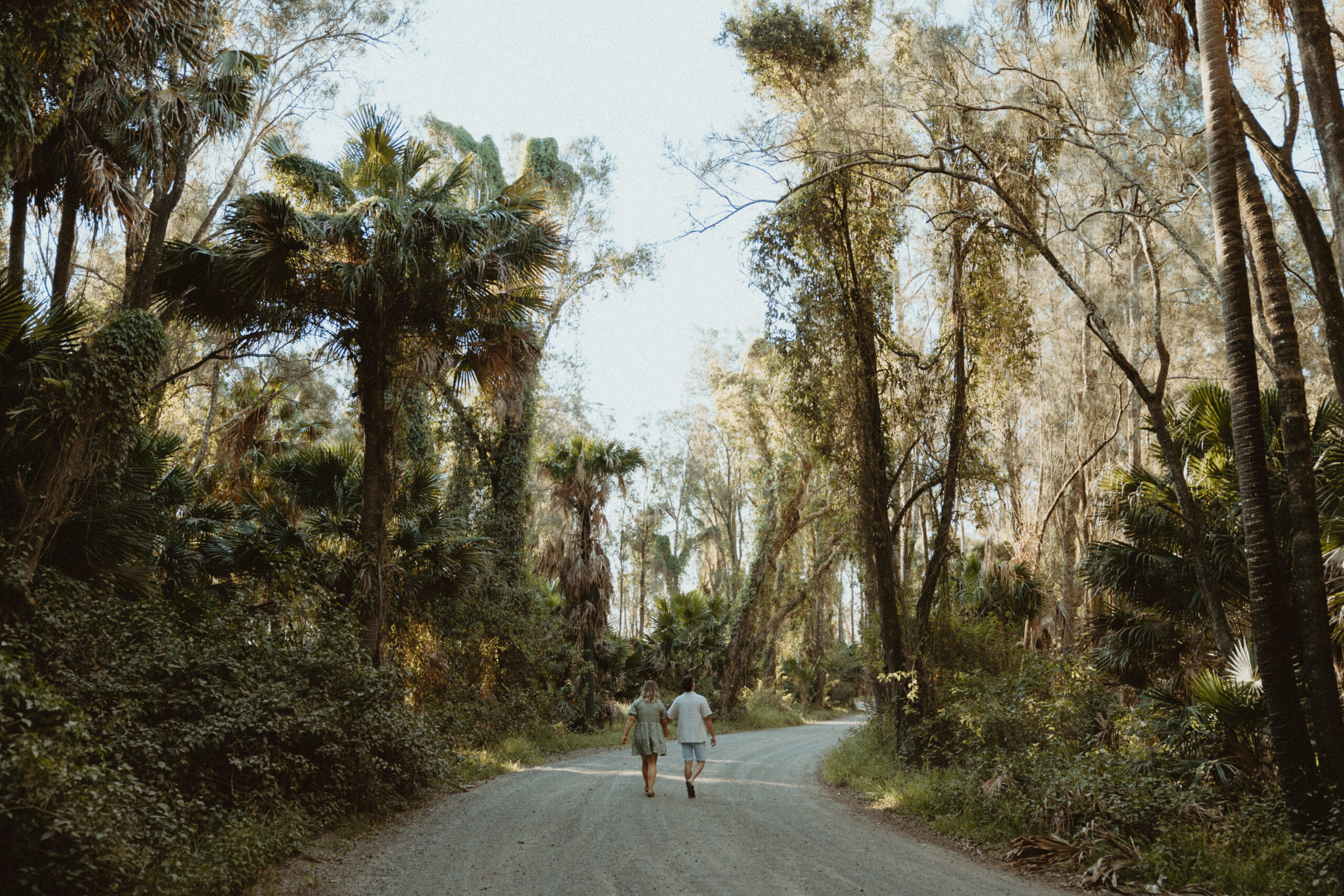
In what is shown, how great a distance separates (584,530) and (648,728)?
12.3 metres

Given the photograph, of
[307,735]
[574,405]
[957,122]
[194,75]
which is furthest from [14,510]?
[574,405]

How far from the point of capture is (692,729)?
1068cm

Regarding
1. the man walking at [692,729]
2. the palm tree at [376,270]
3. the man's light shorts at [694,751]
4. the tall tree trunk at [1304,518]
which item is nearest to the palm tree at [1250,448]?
the tall tree trunk at [1304,518]

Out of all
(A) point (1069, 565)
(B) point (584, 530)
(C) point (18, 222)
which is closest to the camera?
(C) point (18, 222)

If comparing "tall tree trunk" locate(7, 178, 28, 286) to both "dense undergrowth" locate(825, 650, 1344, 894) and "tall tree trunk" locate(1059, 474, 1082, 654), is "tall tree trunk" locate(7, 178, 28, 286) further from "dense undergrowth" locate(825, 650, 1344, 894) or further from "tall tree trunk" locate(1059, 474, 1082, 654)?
"tall tree trunk" locate(1059, 474, 1082, 654)

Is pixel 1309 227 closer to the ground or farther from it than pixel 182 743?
farther from it

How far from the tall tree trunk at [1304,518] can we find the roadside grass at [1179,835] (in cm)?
75

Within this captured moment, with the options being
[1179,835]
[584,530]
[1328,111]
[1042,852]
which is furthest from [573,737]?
[1328,111]

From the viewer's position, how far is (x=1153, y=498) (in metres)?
11.9

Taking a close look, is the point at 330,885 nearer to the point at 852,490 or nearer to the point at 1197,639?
the point at 852,490

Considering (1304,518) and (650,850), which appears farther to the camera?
(650,850)

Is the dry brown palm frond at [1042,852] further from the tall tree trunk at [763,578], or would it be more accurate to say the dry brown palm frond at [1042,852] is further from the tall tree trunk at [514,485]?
the tall tree trunk at [763,578]

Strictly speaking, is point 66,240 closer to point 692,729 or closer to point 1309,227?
point 692,729

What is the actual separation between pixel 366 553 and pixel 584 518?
1071 cm
